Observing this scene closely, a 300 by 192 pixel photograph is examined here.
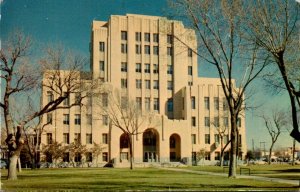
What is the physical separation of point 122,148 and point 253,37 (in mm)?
53254

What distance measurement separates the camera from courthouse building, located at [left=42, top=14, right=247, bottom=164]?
7275cm

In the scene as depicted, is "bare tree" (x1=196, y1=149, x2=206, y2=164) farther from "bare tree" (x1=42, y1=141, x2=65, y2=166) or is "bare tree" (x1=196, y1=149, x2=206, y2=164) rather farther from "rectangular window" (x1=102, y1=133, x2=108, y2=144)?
"bare tree" (x1=42, y1=141, x2=65, y2=166)

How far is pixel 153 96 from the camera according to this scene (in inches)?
3132

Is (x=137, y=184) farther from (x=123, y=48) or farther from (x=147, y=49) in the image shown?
(x=147, y=49)

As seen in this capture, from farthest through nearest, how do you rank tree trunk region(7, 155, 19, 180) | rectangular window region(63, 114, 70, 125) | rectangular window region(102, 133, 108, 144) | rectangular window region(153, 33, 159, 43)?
1. rectangular window region(153, 33, 159, 43)
2. rectangular window region(102, 133, 108, 144)
3. rectangular window region(63, 114, 70, 125)
4. tree trunk region(7, 155, 19, 180)

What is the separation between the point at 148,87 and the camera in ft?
261

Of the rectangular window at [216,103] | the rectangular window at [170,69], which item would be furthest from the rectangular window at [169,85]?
the rectangular window at [216,103]

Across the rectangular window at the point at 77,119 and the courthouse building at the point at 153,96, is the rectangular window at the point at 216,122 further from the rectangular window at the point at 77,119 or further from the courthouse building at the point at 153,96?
the rectangular window at the point at 77,119

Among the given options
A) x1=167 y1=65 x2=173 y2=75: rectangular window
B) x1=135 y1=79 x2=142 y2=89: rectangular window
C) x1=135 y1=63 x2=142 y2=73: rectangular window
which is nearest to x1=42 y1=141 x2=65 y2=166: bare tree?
x1=135 y1=79 x2=142 y2=89: rectangular window

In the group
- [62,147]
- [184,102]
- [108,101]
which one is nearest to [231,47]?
[108,101]

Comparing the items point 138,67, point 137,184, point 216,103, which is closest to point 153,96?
point 138,67

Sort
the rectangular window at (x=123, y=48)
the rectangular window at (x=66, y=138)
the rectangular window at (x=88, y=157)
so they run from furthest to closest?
1. the rectangular window at (x=123, y=48)
2. the rectangular window at (x=66, y=138)
3. the rectangular window at (x=88, y=157)

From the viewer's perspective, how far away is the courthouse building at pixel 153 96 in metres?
72.8

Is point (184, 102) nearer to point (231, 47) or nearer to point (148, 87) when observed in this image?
point (148, 87)
